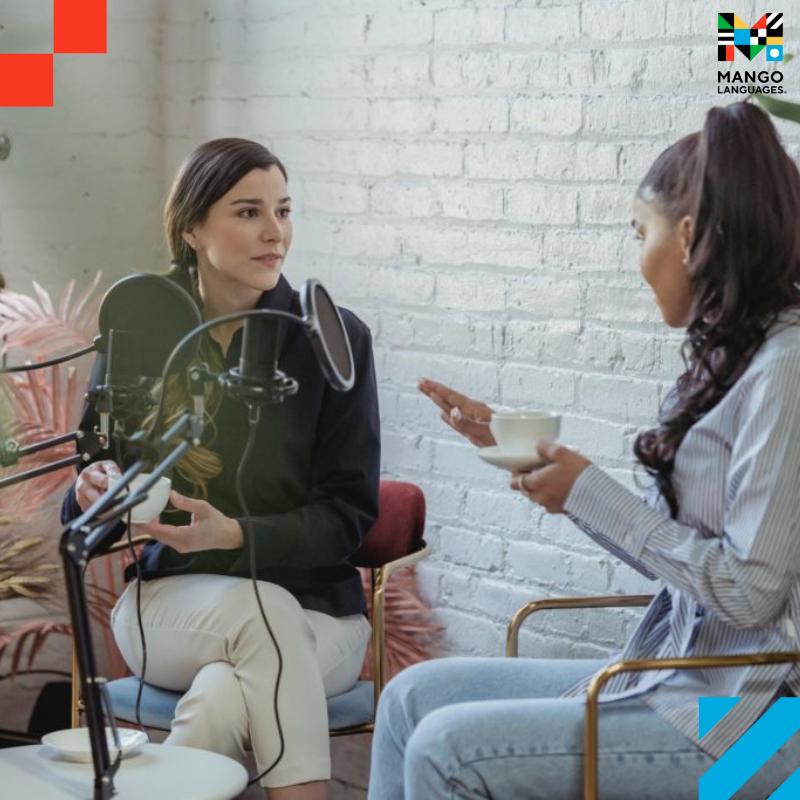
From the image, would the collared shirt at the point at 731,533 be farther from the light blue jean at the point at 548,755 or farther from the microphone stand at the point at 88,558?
the microphone stand at the point at 88,558

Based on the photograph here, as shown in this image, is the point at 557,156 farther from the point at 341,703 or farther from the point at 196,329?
the point at 196,329

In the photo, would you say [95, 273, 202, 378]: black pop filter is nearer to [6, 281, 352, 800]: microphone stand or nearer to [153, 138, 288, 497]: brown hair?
[6, 281, 352, 800]: microphone stand

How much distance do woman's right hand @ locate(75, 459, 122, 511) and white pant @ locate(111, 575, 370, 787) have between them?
0.21 m

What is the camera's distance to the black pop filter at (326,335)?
1451 millimetres

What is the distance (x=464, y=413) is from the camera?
2188 millimetres

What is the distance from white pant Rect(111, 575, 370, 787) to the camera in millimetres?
2326

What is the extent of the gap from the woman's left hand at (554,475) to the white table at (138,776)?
1.81 ft

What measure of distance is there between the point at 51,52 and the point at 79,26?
9 cm

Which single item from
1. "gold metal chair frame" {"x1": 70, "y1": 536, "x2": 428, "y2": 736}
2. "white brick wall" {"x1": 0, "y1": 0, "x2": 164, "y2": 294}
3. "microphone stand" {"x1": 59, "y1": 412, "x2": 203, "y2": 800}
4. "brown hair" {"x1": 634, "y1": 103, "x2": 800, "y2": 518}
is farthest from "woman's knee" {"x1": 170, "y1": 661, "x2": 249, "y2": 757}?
"white brick wall" {"x1": 0, "y1": 0, "x2": 164, "y2": 294}

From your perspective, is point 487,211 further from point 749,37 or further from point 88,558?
point 88,558

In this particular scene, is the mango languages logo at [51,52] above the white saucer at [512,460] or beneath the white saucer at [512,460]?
above

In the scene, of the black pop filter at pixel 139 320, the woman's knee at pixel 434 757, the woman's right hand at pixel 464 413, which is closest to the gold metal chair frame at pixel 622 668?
the woman's knee at pixel 434 757

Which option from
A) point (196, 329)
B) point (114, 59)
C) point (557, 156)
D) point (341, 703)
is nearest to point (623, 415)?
point (557, 156)

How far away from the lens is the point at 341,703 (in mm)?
2494
